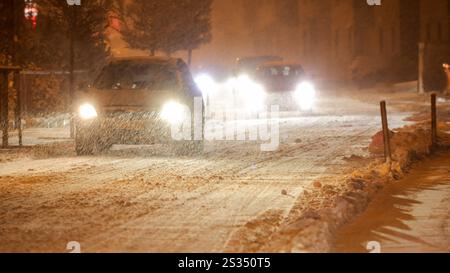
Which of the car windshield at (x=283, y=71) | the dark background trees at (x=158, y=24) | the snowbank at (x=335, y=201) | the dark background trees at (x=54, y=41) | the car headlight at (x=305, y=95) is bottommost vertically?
the snowbank at (x=335, y=201)

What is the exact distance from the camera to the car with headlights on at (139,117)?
1672cm

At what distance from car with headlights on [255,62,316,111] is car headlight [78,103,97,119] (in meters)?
15.7

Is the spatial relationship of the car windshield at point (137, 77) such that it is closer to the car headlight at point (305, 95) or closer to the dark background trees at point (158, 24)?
the car headlight at point (305, 95)

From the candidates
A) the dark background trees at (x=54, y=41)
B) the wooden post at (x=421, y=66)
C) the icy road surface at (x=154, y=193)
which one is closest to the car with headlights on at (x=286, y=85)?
the dark background trees at (x=54, y=41)

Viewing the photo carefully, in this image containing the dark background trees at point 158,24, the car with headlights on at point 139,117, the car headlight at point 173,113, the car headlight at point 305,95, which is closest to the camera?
the car with headlights on at point 139,117

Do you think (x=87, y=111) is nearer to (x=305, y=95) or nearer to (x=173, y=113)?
(x=173, y=113)

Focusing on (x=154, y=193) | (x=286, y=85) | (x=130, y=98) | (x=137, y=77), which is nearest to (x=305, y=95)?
(x=286, y=85)

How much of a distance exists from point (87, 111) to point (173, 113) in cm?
159

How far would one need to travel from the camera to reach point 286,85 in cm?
3284

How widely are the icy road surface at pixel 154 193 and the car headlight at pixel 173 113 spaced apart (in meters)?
0.69

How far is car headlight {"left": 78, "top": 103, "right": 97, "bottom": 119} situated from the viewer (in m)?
16.9

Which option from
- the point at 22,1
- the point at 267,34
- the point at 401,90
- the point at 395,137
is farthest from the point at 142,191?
the point at 267,34

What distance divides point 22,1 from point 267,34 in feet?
168

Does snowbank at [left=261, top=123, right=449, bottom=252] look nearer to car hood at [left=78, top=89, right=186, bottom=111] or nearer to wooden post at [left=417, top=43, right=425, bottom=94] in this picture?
car hood at [left=78, top=89, right=186, bottom=111]
